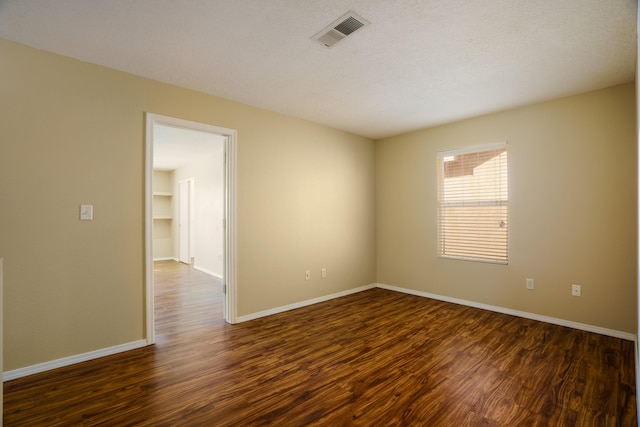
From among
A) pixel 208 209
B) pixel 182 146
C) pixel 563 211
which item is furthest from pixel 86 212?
pixel 563 211

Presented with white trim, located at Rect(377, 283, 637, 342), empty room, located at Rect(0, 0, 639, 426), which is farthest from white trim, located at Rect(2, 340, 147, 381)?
white trim, located at Rect(377, 283, 637, 342)

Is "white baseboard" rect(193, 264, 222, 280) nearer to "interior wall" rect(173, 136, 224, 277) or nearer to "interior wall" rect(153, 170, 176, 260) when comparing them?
"interior wall" rect(173, 136, 224, 277)

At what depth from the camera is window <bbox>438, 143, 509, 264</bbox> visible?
3941mm

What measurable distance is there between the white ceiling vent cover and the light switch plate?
7.56 ft

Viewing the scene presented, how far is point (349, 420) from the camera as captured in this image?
186 cm

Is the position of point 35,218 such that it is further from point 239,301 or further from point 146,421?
point 239,301

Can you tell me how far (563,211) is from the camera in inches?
135

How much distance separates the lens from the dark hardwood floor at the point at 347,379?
1.90 m

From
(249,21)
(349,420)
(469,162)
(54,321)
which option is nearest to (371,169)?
(469,162)

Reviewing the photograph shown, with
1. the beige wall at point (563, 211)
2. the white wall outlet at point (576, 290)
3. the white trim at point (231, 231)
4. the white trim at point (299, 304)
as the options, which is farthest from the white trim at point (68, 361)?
the white wall outlet at point (576, 290)

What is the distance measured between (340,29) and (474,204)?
3.02 m

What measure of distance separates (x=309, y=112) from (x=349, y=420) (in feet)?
10.8

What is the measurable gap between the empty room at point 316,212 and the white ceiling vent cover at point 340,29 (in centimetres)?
2

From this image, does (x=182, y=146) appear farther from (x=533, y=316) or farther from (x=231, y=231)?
(x=533, y=316)
